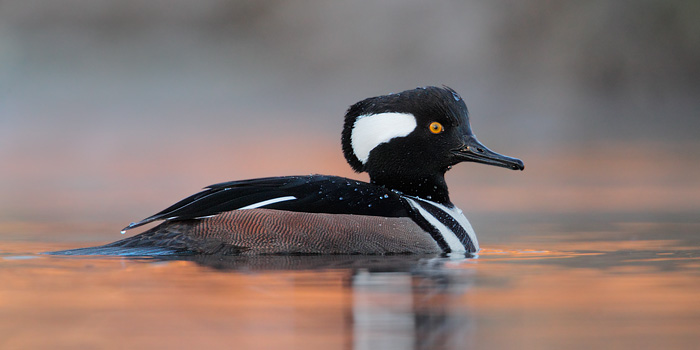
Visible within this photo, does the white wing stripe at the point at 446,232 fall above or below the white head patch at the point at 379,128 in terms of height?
below

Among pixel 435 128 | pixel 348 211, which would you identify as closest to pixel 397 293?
pixel 348 211

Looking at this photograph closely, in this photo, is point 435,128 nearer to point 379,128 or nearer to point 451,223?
point 379,128

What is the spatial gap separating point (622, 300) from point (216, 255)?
9.19 feet

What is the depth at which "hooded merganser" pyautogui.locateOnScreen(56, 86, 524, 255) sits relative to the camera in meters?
7.72

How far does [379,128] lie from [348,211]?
99 cm

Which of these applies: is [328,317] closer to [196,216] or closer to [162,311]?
[162,311]

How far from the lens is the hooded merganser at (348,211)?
304 inches

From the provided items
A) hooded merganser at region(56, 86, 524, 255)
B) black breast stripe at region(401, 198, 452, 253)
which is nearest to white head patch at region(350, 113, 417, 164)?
hooded merganser at region(56, 86, 524, 255)

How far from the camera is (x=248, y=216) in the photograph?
772cm

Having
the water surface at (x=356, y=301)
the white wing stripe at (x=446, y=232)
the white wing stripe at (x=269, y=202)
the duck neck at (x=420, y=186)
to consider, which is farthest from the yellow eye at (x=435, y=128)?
the white wing stripe at (x=269, y=202)

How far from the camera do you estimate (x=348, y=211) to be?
7816mm

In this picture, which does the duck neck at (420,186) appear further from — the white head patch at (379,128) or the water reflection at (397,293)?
Answer: the water reflection at (397,293)

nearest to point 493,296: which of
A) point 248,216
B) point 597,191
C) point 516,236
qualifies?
point 248,216

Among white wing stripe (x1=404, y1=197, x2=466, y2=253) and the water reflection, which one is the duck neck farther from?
the water reflection
